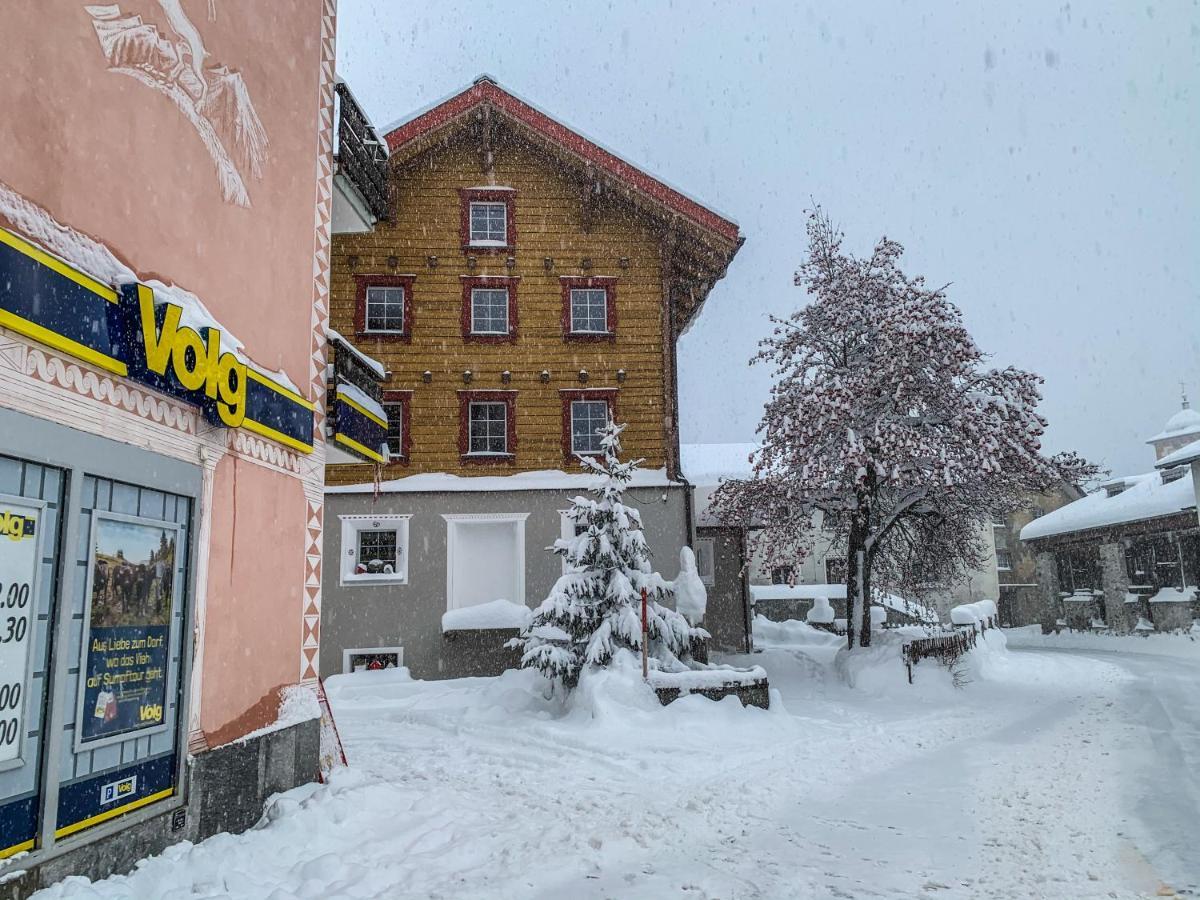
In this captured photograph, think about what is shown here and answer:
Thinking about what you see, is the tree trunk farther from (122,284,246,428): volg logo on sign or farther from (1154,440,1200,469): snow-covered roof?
(122,284,246,428): volg logo on sign

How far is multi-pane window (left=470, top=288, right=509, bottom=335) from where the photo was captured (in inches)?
824

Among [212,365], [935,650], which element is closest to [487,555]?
[935,650]

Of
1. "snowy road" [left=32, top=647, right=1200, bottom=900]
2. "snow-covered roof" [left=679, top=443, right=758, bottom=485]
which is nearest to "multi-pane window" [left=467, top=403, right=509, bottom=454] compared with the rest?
"snowy road" [left=32, top=647, right=1200, bottom=900]

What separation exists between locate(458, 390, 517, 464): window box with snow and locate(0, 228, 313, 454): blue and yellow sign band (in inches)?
476

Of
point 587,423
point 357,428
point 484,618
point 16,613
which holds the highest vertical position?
point 587,423

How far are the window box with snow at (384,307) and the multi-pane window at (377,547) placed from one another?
4.55m

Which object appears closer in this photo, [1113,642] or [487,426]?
[487,426]

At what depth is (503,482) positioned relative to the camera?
19.9m

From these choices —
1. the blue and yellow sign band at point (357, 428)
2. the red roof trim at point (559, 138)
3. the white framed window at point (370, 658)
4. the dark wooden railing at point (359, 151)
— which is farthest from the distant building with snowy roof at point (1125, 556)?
the blue and yellow sign band at point (357, 428)

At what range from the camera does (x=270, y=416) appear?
807 cm

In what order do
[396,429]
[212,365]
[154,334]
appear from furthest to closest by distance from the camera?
1. [396,429]
2. [212,365]
3. [154,334]

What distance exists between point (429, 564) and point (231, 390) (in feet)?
41.8

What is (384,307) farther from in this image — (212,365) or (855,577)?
A: (212,365)

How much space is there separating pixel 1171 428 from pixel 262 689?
6955cm
